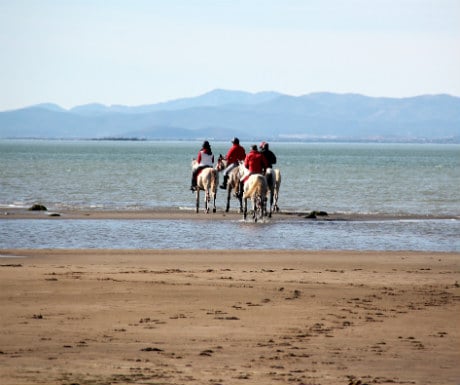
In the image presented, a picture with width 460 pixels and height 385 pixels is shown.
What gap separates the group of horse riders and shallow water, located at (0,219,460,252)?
1.55 m

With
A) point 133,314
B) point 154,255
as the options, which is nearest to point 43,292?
point 133,314

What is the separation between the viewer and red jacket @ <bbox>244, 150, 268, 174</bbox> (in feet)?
100

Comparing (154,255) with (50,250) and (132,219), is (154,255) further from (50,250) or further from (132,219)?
(132,219)

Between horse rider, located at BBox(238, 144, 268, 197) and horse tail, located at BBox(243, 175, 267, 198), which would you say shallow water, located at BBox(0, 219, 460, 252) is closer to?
horse tail, located at BBox(243, 175, 267, 198)

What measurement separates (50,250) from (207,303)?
8.19 metres

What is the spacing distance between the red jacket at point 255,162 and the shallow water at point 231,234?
4.79ft

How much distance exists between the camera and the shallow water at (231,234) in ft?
78.5

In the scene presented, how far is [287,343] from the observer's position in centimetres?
1176

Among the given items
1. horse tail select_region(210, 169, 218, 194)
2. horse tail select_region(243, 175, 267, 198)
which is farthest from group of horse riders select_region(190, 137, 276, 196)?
horse tail select_region(243, 175, 267, 198)

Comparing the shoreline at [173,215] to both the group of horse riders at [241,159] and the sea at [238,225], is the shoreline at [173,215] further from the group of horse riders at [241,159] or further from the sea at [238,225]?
the group of horse riders at [241,159]

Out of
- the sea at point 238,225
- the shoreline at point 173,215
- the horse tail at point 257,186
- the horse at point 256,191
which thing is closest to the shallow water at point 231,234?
the sea at point 238,225

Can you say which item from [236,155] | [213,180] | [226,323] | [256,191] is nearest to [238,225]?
[256,191]

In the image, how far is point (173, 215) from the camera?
33.9 m

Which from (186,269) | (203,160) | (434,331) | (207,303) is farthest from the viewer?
(203,160)
